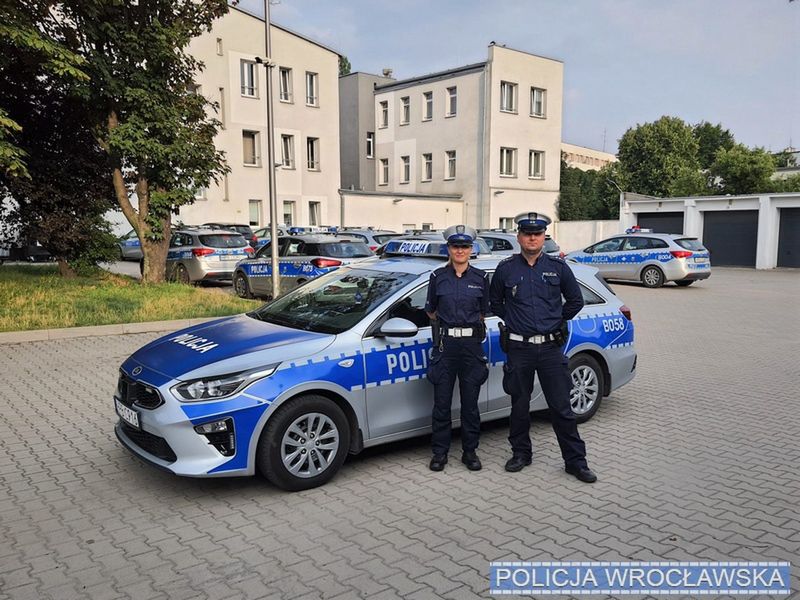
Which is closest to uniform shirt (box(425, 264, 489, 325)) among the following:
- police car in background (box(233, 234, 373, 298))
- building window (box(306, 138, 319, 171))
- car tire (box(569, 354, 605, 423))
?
car tire (box(569, 354, 605, 423))

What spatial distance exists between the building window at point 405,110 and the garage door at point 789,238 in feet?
71.9

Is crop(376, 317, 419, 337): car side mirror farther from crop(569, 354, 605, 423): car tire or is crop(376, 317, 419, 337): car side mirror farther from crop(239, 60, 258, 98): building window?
crop(239, 60, 258, 98): building window

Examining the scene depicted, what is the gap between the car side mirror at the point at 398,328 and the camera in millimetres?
4508

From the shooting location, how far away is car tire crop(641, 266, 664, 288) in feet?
62.0

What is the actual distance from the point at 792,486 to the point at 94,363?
25.0 ft

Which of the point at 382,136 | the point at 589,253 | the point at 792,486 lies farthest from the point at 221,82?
the point at 792,486

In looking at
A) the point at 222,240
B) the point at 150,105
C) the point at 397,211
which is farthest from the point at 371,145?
the point at 150,105

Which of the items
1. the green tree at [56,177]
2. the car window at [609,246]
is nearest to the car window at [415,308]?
the green tree at [56,177]

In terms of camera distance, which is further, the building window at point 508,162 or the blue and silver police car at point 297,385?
the building window at point 508,162

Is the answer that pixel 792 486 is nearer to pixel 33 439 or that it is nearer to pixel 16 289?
pixel 33 439

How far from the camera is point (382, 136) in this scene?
41844 millimetres

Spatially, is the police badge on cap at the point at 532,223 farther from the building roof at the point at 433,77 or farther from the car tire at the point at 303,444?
the building roof at the point at 433,77

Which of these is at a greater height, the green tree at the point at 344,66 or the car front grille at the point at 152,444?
the green tree at the point at 344,66

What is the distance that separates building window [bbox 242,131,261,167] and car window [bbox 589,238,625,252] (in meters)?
18.4
